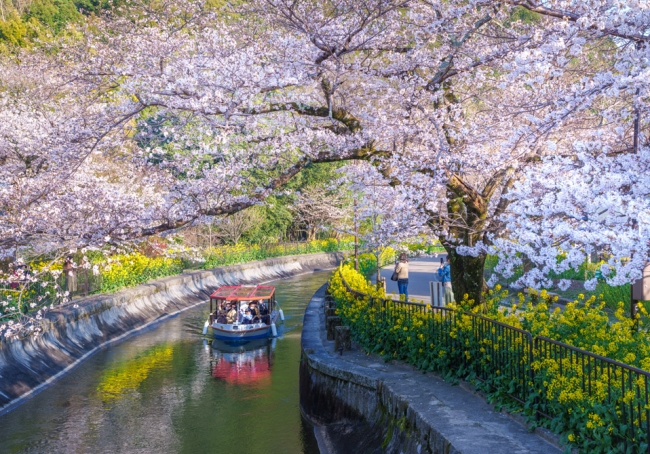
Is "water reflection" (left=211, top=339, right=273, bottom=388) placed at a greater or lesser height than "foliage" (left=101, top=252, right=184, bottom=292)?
lesser

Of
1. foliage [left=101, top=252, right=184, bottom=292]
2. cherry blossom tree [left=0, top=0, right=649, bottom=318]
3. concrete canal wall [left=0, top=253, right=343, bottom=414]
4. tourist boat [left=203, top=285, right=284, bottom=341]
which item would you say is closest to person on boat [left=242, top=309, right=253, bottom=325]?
tourist boat [left=203, top=285, right=284, bottom=341]

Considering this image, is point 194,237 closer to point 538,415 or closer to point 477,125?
point 477,125

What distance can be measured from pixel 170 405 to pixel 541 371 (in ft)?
36.4

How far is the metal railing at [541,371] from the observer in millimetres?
6844

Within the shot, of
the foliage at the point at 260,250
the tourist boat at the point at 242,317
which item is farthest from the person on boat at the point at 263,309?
the foliage at the point at 260,250

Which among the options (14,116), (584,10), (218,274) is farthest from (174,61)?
(218,274)

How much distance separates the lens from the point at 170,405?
17.3 metres

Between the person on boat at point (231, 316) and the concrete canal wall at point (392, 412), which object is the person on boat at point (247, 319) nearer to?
the person on boat at point (231, 316)

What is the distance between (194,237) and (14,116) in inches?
906

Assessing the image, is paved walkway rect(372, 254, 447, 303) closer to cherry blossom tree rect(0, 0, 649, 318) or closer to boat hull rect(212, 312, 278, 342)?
boat hull rect(212, 312, 278, 342)

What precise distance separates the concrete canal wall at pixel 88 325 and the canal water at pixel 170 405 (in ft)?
1.51

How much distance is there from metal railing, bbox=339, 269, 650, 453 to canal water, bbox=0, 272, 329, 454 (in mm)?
4319

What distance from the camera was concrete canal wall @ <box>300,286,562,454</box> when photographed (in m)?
8.40

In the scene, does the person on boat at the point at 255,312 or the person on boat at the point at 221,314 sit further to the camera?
the person on boat at the point at 255,312
